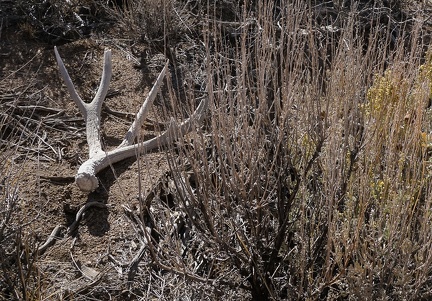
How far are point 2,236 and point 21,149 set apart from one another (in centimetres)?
118

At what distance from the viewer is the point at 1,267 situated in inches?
128

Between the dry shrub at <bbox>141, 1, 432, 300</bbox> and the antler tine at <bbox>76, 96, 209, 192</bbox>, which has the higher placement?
the dry shrub at <bbox>141, 1, 432, 300</bbox>

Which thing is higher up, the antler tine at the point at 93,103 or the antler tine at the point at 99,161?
the antler tine at the point at 93,103

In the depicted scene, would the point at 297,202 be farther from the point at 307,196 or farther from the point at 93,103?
the point at 93,103

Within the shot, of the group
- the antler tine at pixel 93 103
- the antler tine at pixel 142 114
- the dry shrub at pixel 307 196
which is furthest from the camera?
the antler tine at pixel 93 103

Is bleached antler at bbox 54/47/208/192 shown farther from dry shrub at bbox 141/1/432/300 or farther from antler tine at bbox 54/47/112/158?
dry shrub at bbox 141/1/432/300

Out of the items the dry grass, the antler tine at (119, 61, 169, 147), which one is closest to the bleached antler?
the antler tine at (119, 61, 169, 147)

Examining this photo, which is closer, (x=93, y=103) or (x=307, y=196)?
(x=307, y=196)

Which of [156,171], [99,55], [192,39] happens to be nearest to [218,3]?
[192,39]

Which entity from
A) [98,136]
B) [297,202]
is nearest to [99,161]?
[98,136]

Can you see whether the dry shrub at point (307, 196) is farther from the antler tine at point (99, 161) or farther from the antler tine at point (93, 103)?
the antler tine at point (93, 103)

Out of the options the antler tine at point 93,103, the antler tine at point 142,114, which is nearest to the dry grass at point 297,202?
the antler tine at point 142,114

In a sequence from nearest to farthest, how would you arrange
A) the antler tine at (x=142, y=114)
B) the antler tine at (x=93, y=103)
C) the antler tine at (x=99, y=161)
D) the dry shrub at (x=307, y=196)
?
the dry shrub at (x=307, y=196) → the antler tine at (x=99, y=161) → the antler tine at (x=142, y=114) → the antler tine at (x=93, y=103)

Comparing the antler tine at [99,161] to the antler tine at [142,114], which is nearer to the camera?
the antler tine at [99,161]
